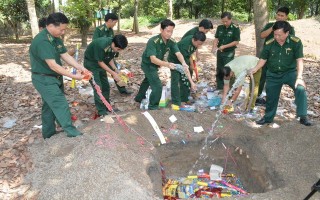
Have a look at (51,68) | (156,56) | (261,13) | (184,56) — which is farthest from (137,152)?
(261,13)

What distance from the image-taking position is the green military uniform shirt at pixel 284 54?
4.76m

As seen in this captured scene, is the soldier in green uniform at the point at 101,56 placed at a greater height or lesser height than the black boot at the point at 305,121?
greater

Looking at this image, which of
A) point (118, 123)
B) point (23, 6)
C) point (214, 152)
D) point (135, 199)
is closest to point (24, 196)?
point (135, 199)

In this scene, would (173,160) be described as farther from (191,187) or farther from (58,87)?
(58,87)

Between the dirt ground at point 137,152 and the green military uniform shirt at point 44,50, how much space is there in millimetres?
1135

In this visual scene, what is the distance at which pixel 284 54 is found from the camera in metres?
4.87

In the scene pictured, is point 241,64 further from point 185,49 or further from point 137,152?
point 137,152

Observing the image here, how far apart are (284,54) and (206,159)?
7.49 feet

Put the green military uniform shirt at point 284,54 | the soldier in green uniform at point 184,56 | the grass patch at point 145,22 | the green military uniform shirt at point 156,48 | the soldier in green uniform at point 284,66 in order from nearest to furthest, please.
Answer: the soldier in green uniform at point 284,66
the green military uniform shirt at point 284,54
the green military uniform shirt at point 156,48
the soldier in green uniform at point 184,56
the grass patch at point 145,22

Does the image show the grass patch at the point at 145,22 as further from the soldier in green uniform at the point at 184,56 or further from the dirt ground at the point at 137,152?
the soldier in green uniform at the point at 184,56

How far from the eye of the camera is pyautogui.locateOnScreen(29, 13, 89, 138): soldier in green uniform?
4.16 m

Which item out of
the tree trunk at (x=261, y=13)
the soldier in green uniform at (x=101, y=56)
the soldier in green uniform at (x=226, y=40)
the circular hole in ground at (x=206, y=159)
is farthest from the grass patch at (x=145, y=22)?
the circular hole in ground at (x=206, y=159)

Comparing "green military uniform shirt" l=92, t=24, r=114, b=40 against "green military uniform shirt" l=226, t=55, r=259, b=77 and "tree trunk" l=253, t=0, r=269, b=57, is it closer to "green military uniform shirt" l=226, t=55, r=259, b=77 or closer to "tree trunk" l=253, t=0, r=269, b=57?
"green military uniform shirt" l=226, t=55, r=259, b=77

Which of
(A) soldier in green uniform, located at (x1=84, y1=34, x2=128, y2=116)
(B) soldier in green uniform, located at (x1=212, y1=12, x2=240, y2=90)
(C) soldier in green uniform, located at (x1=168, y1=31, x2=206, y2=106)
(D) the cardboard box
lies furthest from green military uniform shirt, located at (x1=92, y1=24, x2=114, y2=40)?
(B) soldier in green uniform, located at (x1=212, y1=12, x2=240, y2=90)
